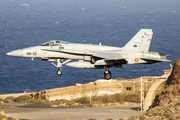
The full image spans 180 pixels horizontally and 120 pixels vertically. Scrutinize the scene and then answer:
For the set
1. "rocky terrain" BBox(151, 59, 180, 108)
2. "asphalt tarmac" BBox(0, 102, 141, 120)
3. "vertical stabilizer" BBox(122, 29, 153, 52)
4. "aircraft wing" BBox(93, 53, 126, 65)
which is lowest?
"asphalt tarmac" BBox(0, 102, 141, 120)

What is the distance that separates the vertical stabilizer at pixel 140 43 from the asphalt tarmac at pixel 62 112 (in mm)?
30971

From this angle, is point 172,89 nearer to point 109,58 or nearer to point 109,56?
point 109,56

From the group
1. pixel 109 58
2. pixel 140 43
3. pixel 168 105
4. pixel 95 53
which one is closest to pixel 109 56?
pixel 109 58

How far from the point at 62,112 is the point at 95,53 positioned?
139 feet

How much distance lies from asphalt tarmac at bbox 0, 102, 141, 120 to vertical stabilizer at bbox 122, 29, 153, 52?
102 feet

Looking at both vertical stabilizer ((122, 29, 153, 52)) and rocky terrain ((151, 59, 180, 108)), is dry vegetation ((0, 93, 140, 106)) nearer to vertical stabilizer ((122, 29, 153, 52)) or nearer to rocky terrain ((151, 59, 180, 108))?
rocky terrain ((151, 59, 180, 108))

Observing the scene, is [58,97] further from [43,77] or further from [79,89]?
[43,77]

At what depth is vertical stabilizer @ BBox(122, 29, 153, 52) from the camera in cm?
4694

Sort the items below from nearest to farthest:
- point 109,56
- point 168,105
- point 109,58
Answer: point 109,58
point 109,56
point 168,105

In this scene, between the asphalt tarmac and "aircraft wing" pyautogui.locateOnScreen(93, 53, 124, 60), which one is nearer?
"aircraft wing" pyautogui.locateOnScreen(93, 53, 124, 60)

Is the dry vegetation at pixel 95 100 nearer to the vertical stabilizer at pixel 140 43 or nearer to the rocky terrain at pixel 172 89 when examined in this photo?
the rocky terrain at pixel 172 89

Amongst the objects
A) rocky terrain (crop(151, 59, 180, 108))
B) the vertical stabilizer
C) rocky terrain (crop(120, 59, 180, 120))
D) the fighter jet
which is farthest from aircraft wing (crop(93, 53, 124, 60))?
rocky terrain (crop(151, 59, 180, 108))

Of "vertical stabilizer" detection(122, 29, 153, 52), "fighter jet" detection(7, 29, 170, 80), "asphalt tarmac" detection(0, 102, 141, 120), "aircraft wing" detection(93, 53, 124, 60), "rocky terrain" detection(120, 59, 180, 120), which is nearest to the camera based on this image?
"aircraft wing" detection(93, 53, 124, 60)

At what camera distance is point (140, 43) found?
4716 cm
